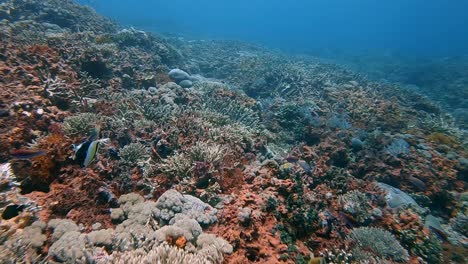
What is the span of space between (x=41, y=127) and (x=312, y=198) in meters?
6.28

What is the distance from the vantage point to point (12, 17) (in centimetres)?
1592

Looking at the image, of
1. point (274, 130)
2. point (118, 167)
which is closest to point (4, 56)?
point (118, 167)

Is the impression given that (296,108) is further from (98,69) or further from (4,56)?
(4,56)

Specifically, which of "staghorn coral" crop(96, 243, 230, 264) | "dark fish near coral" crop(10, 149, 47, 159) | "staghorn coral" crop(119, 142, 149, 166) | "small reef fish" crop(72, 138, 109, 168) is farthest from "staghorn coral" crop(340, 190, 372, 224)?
"dark fish near coral" crop(10, 149, 47, 159)

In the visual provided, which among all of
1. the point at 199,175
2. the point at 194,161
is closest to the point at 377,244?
the point at 199,175

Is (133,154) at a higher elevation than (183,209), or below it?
below

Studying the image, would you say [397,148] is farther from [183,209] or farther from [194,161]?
[183,209]

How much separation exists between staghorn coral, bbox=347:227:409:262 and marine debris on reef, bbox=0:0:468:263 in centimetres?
2

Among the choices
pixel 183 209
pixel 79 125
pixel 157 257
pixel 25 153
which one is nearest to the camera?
pixel 157 257

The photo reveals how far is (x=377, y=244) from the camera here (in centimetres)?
498

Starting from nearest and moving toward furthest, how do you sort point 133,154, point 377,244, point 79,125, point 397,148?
point 377,244
point 133,154
point 79,125
point 397,148

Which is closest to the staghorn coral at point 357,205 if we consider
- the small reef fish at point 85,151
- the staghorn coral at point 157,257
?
the staghorn coral at point 157,257

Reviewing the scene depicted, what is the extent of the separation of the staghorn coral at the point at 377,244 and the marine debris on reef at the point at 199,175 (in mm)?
22

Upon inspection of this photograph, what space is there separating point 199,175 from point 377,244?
12.0 feet
